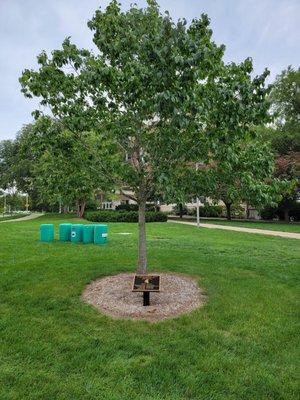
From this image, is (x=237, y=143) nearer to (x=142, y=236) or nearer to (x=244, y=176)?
(x=244, y=176)

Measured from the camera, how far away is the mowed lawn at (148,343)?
3.79 metres

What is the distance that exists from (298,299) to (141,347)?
3294 mm

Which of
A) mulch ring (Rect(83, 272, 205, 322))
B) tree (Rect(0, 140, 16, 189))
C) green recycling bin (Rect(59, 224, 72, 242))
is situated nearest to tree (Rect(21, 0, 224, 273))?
mulch ring (Rect(83, 272, 205, 322))

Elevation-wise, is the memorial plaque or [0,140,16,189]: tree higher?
[0,140,16,189]: tree

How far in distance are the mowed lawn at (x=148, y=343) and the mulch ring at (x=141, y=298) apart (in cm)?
21

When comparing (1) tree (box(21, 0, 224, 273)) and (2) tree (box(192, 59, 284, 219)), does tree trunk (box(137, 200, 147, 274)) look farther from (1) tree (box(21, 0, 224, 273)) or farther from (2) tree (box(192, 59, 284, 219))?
(2) tree (box(192, 59, 284, 219))

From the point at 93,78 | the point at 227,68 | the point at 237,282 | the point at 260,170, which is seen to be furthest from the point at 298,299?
the point at 93,78

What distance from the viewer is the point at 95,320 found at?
214 inches

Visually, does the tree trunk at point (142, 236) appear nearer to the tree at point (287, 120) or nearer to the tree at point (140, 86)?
the tree at point (140, 86)

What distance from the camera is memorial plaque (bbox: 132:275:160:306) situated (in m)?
5.82

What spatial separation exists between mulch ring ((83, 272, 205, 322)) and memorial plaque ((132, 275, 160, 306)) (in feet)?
0.53

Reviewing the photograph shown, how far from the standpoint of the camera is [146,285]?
5.90 metres

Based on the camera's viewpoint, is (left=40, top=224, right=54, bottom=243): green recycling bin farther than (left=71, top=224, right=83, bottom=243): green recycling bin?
Yes

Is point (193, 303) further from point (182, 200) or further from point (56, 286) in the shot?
point (56, 286)
